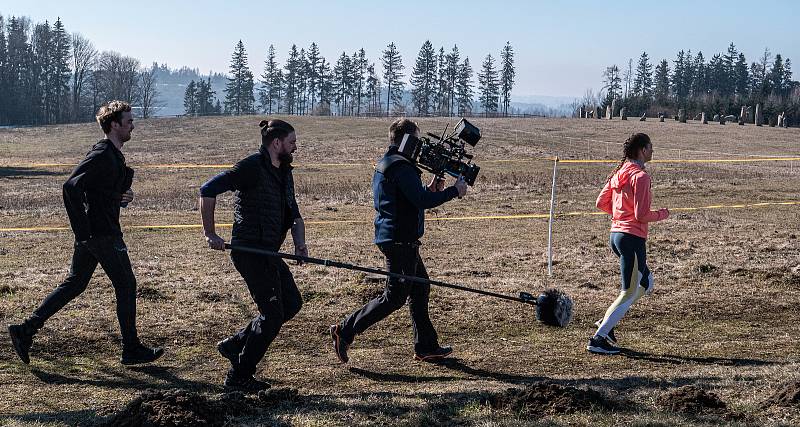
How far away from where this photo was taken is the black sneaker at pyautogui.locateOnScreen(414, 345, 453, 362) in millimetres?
7031

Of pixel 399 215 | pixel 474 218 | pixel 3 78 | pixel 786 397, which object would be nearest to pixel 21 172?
pixel 474 218

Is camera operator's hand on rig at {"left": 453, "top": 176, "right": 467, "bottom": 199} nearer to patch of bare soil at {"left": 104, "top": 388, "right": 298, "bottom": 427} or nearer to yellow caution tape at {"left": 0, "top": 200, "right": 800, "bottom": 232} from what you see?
patch of bare soil at {"left": 104, "top": 388, "right": 298, "bottom": 427}

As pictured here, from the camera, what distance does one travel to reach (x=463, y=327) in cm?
834

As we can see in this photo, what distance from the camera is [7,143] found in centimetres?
5734

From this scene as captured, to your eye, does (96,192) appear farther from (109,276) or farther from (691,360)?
(691,360)

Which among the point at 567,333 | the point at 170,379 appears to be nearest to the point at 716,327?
the point at 567,333

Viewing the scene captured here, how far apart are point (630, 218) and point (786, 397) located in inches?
86.9

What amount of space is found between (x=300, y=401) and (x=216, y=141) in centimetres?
5099

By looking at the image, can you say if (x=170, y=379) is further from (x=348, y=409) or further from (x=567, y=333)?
(x=567, y=333)

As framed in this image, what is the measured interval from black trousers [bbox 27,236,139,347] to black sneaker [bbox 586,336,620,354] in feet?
12.8

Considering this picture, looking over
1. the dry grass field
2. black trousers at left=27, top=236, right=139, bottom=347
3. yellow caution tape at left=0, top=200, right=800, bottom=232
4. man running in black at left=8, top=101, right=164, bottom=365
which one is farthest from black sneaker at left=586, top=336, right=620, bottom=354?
yellow caution tape at left=0, top=200, right=800, bottom=232

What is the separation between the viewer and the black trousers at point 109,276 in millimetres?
6480

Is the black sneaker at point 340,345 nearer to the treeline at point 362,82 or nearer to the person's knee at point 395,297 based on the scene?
the person's knee at point 395,297

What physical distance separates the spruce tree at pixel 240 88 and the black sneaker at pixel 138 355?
11048cm
